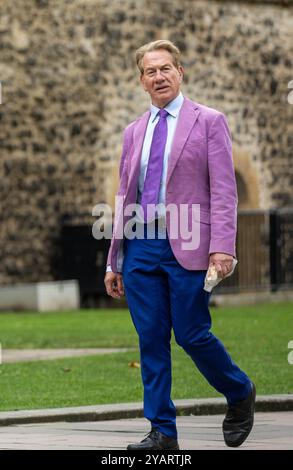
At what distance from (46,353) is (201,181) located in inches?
257

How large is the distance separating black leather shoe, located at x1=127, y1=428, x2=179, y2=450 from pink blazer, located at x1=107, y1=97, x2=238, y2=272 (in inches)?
32.9

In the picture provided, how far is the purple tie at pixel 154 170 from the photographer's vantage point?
7.73m

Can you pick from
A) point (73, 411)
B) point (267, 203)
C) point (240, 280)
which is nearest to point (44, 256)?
point (240, 280)

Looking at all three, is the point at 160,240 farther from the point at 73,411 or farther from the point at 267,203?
the point at 267,203

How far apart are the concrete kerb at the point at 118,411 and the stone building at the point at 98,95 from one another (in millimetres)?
12111

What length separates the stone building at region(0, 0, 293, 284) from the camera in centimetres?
2175

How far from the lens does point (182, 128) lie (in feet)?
25.6

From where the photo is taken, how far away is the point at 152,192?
25.4 ft

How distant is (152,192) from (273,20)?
62.0 feet

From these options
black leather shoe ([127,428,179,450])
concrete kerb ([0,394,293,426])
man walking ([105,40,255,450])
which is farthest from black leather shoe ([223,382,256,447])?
concrete kerb ([0,394,293,426])

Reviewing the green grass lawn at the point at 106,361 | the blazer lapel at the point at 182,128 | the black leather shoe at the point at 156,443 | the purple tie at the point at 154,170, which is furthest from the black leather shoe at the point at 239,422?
the green grass lawn at the point at 106,361

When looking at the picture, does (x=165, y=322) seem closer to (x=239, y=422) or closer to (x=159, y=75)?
(x=239, y=422)

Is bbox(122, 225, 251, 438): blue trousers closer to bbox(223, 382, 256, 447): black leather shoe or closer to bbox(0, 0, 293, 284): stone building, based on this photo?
bbox(223, 382, 256, 447): black leather shoe
